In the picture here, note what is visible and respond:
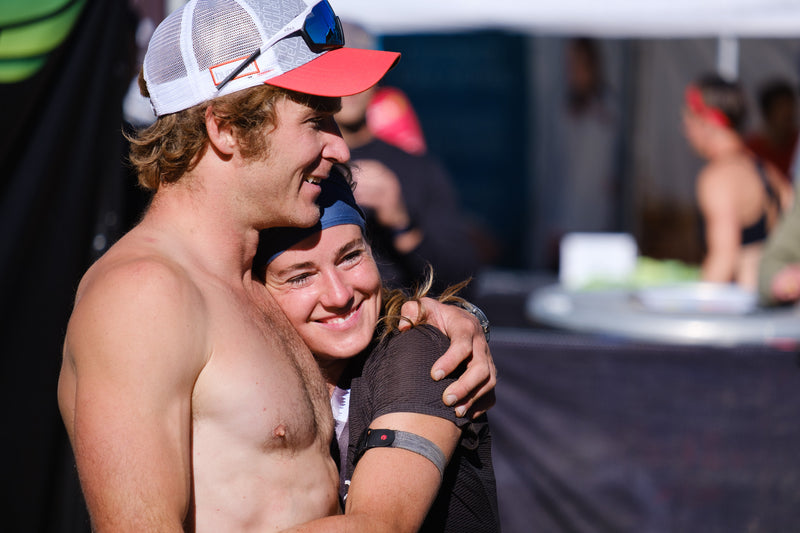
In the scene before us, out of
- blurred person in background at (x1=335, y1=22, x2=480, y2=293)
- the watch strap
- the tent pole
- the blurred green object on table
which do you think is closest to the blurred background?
blurred person in background at (x1=335, y1=22, x2=480, y2=293)

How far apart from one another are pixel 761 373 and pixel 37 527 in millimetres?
3118

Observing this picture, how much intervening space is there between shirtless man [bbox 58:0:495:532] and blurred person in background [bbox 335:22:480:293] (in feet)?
6.22

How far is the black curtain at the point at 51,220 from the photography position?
2.63 metres

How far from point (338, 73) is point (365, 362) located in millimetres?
655

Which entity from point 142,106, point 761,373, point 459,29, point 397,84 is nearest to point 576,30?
point 459,29

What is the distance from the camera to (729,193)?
5.79m

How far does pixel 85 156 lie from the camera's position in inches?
109

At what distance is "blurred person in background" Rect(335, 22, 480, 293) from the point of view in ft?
12.6

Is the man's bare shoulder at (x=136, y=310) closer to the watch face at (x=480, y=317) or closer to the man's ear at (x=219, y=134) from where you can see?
the man's ear at (x=219, y=134)

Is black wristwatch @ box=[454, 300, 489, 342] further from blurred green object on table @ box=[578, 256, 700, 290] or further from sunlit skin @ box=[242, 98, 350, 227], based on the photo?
blurred green object on table @ box=[578, 256, 700, 290]

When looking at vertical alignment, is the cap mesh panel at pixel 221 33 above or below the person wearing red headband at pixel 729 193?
above

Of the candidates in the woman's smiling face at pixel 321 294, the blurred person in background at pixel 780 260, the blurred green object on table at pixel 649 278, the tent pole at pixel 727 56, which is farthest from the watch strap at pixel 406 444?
the tent pole at pixel 727 56

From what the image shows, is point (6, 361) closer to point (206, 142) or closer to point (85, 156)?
point (85, 156)

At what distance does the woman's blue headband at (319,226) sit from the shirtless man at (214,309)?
93 mm
